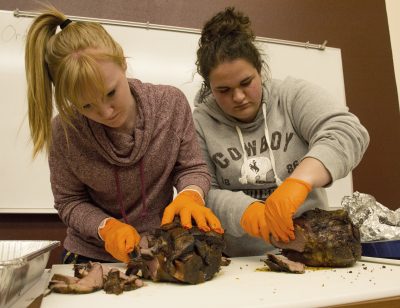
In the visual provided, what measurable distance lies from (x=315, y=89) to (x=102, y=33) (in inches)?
29.0

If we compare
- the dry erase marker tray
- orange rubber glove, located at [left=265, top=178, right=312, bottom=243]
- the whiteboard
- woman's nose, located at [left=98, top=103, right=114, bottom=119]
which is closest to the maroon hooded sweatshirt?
woman's nose, located at [left=98, top=103, right=114, bottom=119]

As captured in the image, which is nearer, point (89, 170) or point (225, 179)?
point (89, 170)

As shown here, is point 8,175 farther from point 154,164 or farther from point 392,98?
point 392,98

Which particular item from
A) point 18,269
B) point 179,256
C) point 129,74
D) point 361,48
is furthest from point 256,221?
point 361,48

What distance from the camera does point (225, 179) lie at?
137cm

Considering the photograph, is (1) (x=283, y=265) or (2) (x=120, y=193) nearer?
(1) (x=283, y=265)

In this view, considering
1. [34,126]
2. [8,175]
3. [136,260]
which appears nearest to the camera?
[136,260]

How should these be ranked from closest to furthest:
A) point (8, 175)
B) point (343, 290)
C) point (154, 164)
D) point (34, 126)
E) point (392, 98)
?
point (343, 290) → point (34, 126) → point (154, 164) → point (8, 175) → point (392, 98)

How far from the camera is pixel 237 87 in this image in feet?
4.18

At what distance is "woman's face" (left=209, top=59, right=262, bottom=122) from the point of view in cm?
125

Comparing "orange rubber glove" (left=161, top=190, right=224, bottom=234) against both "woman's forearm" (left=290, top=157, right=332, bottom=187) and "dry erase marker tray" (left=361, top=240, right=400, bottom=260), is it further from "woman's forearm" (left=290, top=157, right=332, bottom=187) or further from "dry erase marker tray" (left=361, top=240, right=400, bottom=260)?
"dry erase marker tray" (left=361, top=240, right=400, bottom=260)

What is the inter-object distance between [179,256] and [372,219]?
76 centimetres

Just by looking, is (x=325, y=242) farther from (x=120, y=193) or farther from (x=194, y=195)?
(x=120, y=193)

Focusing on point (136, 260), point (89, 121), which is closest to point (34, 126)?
point (89, 121)
